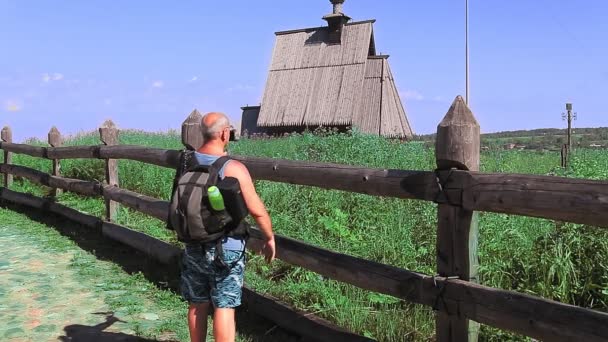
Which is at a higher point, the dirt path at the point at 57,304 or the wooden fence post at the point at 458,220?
the wooden fence post at the point at 458,220

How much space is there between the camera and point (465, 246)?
346 cm

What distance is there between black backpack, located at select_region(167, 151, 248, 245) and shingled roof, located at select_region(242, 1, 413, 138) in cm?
2529

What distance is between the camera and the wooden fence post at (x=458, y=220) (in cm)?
345

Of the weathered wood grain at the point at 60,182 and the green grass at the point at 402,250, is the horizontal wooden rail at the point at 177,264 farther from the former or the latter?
the weathered wood grain at the point at 60,182

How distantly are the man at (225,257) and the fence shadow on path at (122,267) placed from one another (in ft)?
3.67

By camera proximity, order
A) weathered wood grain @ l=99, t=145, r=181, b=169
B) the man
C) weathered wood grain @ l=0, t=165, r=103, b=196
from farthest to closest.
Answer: weathered wood grain @ l=0, t=165, r=103, b=196 < weathered wood grain @ l=99, t=145, r=181, b=169 < the man

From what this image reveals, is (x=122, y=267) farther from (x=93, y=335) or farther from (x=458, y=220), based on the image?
(x=458, y=220)

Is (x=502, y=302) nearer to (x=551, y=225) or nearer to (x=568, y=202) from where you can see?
(x=568, y=202)

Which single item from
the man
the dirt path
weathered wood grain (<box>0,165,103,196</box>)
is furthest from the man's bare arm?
weathered wood grain (<box>0,165,103,196</box>)

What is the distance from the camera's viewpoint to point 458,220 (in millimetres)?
3479

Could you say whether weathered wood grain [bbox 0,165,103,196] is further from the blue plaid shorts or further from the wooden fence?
the blue plaid shorts

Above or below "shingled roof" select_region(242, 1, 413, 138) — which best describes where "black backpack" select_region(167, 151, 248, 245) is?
below

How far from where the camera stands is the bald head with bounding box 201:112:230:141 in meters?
3.66

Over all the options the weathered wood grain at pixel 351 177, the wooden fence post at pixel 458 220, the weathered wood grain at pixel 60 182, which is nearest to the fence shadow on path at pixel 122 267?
the weathered wood grain at pixel 60 182
